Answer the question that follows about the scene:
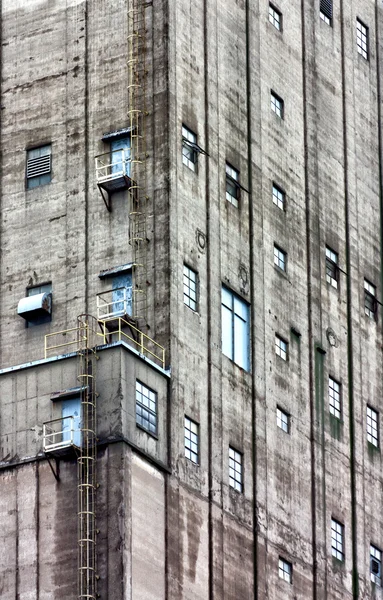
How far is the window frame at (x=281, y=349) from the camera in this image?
104 metres

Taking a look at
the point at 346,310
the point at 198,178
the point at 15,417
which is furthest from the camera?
the point at 346,310

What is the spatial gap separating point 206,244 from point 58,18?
40.1 ft

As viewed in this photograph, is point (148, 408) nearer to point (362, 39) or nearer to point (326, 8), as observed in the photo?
point (326, 8)

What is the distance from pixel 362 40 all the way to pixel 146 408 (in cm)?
3123

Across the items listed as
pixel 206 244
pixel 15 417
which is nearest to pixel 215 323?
pixel 206 244

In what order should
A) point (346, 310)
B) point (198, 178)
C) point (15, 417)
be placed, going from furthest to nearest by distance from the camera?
point (346, 310), point (198, 178), point (15, 417)

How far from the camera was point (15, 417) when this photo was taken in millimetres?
95188

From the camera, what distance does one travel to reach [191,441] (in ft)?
318

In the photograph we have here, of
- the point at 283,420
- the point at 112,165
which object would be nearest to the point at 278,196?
the point at 112,165

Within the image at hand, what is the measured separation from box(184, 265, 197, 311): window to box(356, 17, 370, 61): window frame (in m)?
23.5

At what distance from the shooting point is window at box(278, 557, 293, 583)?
101 m

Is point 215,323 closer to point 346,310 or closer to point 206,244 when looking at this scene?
point 206,244

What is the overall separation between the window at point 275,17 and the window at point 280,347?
49.5ft

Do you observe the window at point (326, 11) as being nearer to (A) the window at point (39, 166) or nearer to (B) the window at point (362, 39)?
(B) the window at point (362, 39)
